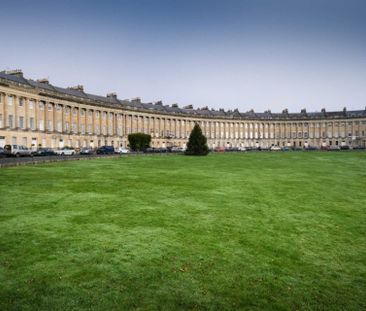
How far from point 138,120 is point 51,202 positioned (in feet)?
326

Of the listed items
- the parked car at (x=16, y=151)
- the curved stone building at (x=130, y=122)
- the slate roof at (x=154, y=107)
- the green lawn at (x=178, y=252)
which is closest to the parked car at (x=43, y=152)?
the parked car at (x=16, y=151)

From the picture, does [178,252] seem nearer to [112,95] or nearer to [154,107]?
[112,95]

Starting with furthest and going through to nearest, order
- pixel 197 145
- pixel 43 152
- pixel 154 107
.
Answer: pixel 154 107 → pixel 197 145 → pixel 43 152

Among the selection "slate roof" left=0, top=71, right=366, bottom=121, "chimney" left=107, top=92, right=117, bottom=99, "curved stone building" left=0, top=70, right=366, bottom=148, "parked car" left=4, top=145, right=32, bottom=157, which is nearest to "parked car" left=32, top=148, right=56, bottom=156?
"parked car" left=4, top=145, right=32, bottom=157

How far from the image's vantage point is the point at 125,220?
12.0m

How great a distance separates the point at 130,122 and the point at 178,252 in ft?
333

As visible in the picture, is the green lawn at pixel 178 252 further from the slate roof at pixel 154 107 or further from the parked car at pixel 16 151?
the slate roof at pixel 154 107

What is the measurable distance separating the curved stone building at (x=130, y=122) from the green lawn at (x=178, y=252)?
59.6 meters

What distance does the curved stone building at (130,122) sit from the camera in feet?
232

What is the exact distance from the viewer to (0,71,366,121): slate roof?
74.1 meters

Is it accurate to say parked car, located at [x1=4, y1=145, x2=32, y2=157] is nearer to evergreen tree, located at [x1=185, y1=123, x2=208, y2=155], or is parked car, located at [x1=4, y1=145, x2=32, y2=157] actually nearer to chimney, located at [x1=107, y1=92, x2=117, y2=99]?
evergreen tree, located at [x1=185, y1=123, x2=208, y2=155]

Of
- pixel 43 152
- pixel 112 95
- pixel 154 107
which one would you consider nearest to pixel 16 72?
pixel 43 152

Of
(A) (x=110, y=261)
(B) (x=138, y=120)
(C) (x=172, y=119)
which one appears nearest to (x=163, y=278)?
(A) (x=110, y=261)

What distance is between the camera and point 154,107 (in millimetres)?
125125
